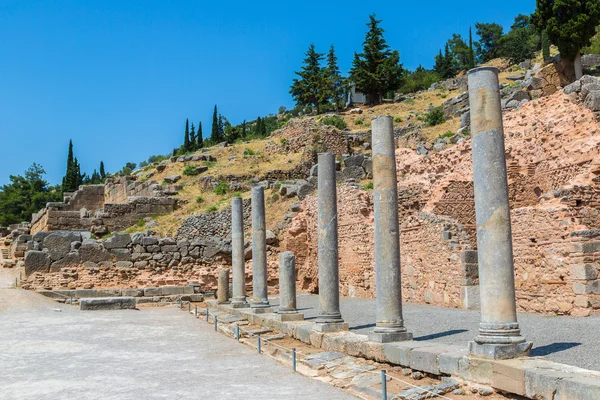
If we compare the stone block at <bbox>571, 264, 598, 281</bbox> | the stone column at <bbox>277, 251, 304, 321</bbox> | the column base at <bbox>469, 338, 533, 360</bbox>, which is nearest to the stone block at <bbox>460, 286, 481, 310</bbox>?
the stone block at <bbox>571, 264, 598, 281</bbox>

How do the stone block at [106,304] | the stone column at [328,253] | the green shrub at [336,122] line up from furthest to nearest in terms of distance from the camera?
1. the green shrub at [336,122]
2. the stone block at [106,304]
3. the stone column at [328,253]

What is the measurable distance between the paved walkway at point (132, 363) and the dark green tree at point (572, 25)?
119 feet

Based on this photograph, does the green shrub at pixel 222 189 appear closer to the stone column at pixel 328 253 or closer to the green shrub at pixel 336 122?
the green shrub at pixel 336 122

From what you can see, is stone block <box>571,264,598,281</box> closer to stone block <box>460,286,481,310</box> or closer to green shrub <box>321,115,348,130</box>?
stone block <box>460,286,481,310</box>

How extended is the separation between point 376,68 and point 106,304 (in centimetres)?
5085

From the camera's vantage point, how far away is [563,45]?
42656 mm

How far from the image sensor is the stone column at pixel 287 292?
14.8 meters

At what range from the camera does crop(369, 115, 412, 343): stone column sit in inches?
405

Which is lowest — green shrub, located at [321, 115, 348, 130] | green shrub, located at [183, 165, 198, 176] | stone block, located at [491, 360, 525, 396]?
stone block, located at [491, 360, 525, 396]

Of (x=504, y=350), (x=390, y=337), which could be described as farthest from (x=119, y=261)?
(x=504, y=350)

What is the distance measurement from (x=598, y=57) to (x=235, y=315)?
43285 mm

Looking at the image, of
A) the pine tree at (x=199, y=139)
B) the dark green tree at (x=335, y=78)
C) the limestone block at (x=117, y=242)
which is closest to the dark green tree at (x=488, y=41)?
the dark green tree at (x=335, y=78)

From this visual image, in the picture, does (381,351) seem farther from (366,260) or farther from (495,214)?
(366,260)

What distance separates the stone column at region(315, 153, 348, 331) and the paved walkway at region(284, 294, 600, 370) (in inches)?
24.6
